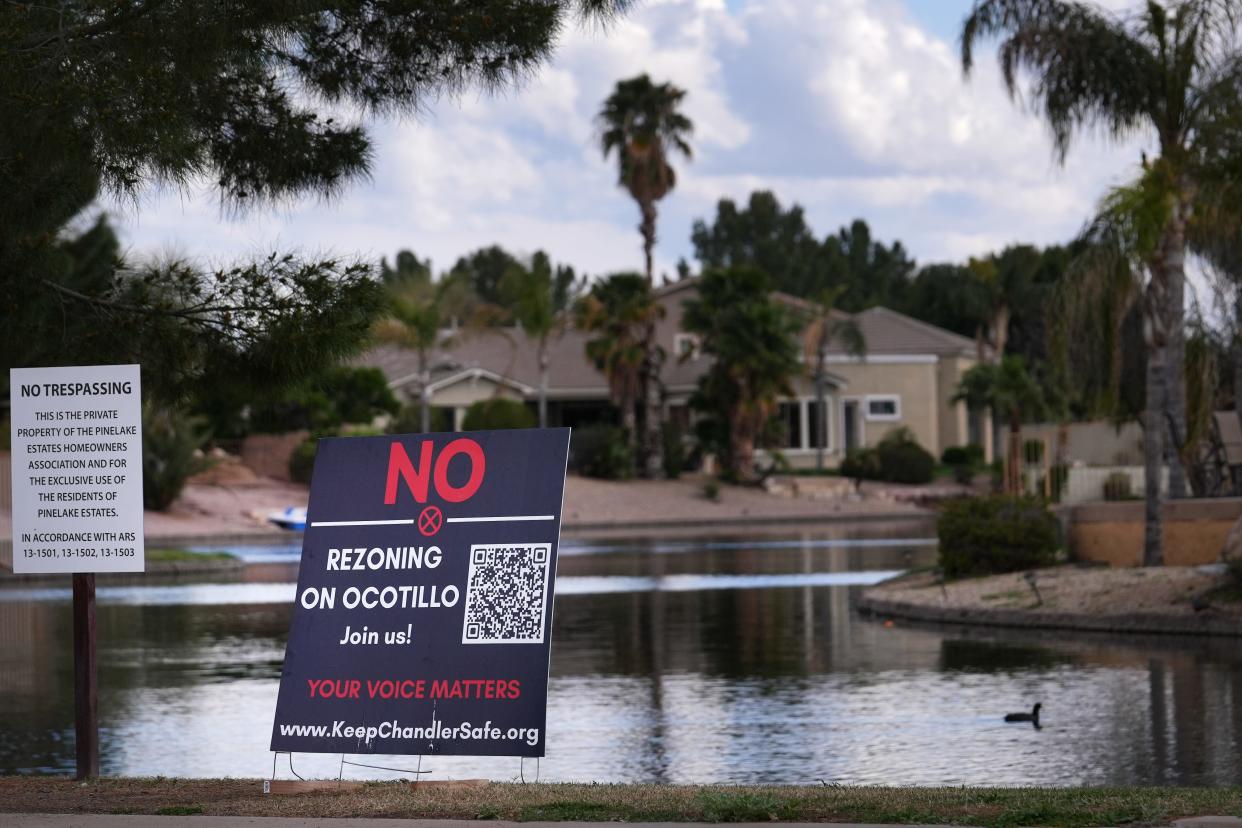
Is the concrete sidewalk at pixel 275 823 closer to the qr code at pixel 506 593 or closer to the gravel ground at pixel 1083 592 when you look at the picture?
the qr code at pixel 506 593

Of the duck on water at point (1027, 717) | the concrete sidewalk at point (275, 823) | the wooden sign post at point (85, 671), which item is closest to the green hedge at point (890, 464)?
the duck on water at point (1027, 717)

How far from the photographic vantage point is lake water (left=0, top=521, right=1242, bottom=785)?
38.6 ft

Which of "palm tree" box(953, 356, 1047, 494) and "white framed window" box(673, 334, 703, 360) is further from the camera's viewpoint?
"white framed window" box(673, 334, 703, 360)

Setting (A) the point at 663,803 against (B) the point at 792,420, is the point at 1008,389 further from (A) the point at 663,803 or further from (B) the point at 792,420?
(A) the point at 663,803

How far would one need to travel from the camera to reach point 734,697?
15055 mm

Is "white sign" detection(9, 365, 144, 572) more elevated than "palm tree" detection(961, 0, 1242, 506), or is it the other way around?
"palm tree" detection(961, 0, 1242, 506)

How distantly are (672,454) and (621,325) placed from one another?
4855 millimetres

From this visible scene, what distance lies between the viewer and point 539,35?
1162cm

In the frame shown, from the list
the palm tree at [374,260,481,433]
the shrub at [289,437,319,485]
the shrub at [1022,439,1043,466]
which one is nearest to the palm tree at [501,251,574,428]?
the palm tree at [374,260,481,433]

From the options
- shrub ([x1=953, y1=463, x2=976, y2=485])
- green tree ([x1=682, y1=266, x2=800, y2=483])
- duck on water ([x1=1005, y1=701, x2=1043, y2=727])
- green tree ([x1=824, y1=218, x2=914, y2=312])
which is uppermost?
green tree ([x1=824, y1=218, x2=914, y2=312])

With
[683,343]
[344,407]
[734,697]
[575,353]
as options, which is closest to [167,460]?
[344,407]

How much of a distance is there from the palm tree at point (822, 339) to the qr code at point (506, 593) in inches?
A: 2004

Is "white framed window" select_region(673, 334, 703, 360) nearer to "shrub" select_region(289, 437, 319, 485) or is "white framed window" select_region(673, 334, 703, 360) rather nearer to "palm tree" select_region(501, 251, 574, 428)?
"palm tree" select_region(501, 251, 574, 428)

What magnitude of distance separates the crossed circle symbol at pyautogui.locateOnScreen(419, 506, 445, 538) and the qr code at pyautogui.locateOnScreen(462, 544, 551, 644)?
244 mm
